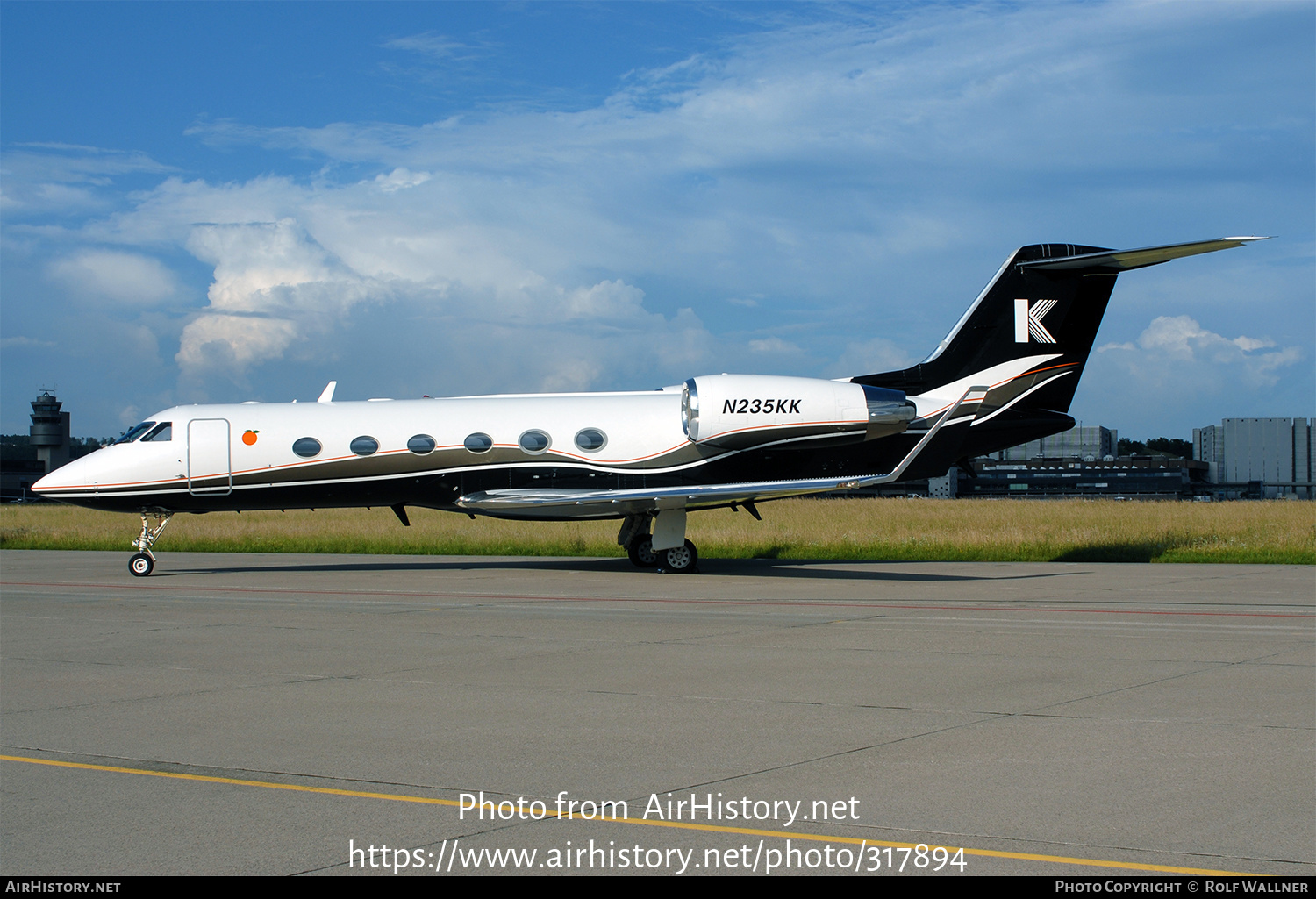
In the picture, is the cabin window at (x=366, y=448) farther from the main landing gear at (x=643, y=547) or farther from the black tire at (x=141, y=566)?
the main landing gear at (x=643, y=547)

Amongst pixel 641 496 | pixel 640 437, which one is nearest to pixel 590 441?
pixel 640 437

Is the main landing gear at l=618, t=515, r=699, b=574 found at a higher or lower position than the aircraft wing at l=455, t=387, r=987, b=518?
lower

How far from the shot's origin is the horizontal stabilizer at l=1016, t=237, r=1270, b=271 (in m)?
18.7

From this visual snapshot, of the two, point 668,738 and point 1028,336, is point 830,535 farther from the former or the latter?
point 668,738

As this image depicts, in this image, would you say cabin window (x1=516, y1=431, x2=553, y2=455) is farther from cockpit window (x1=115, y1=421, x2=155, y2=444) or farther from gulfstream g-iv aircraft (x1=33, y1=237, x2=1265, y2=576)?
cockpit window (x1=115, y1=421, x2=155, y2=444)

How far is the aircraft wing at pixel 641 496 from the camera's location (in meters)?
19.0

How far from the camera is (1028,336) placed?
21734 millimetres

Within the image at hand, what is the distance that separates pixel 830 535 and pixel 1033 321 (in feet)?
34.9

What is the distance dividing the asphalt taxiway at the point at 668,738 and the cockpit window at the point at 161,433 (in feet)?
22.4

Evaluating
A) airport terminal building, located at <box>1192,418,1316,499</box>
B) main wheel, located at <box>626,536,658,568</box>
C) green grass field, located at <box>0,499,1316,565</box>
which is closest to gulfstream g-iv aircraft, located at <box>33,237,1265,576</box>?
main wheel, located at <box>626,536,658,568</box>

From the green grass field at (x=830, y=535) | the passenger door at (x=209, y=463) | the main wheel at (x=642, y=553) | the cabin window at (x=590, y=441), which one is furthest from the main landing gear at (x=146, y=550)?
the main wheel at (x=642, y=553)

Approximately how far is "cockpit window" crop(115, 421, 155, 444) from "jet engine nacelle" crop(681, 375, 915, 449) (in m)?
10.4

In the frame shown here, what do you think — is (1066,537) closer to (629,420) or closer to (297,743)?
(629,420)

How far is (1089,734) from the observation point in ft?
22.9
